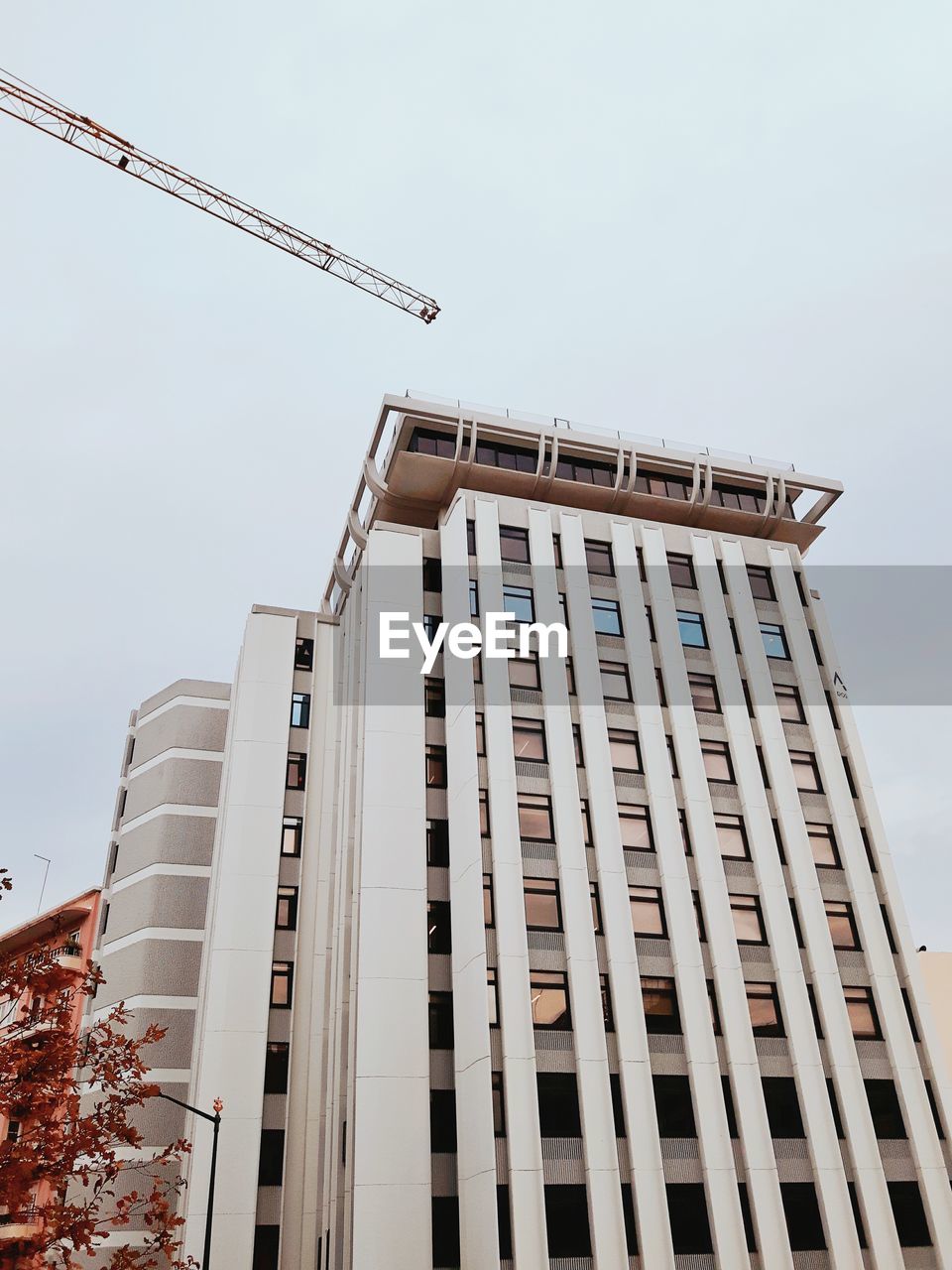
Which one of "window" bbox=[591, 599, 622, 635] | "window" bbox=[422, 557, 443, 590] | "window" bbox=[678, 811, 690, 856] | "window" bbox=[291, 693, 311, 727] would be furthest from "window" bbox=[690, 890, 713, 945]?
"window" bbox=[291, 693, 311, 727]

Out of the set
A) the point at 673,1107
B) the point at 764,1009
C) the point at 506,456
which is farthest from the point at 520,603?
the point at 673,1107

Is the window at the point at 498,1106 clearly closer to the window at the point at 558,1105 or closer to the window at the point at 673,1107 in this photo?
the window at the point at 558,1105

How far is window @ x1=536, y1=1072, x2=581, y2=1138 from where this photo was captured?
103ft

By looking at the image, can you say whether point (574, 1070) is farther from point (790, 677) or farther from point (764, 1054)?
point (790, 677)

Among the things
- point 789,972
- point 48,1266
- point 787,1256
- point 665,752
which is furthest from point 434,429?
point 48,1266

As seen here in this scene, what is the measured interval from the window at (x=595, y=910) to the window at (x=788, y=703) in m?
12.7

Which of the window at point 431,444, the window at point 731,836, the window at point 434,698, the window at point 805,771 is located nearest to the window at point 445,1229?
the window at point 731,836

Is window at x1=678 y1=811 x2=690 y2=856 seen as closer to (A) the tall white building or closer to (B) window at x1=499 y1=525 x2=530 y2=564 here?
(A) the tall white building

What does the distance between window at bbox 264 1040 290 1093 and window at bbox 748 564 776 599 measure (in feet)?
91.8

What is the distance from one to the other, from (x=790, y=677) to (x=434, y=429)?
20.0 m

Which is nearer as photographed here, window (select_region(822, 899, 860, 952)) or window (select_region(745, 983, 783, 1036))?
window (select_region(745, 983, 783, 1036))

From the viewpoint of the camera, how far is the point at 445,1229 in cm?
3070

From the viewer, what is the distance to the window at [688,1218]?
3077 cm

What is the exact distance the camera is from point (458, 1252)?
3052 centimetres
